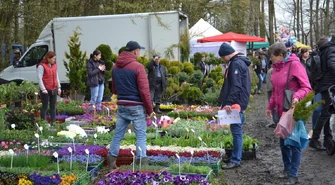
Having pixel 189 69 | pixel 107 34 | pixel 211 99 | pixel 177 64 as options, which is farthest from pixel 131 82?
pixel 107 34

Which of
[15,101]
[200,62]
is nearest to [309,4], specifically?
[200,62]

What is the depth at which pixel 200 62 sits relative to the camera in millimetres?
20281

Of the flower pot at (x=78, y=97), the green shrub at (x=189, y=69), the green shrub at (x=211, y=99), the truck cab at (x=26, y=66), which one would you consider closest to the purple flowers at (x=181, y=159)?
the green shrub at (x=211, y=99)

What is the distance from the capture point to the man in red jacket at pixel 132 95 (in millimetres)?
6566

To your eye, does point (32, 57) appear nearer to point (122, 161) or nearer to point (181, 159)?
point (122, 161)

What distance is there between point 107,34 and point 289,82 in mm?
12746

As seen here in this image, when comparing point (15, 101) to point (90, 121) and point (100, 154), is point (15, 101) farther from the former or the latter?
point (100, 154)

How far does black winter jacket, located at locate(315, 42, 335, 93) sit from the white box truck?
951 cm

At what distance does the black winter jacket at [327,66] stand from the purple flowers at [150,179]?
10.9 feet

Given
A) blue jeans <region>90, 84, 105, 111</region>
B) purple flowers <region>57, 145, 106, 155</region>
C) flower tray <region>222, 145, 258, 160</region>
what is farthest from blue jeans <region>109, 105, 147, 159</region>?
blue jeans <region>90, 84, 105, 111</region>

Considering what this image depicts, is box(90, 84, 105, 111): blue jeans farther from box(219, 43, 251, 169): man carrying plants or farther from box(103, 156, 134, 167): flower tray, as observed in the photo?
box(219, 43, 251, 169): man carrying plants

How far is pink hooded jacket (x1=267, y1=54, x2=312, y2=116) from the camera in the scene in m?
6.17

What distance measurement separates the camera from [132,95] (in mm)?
6602

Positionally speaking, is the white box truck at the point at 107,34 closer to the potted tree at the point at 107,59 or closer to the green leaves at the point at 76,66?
the potted tree at the point at 107,59
